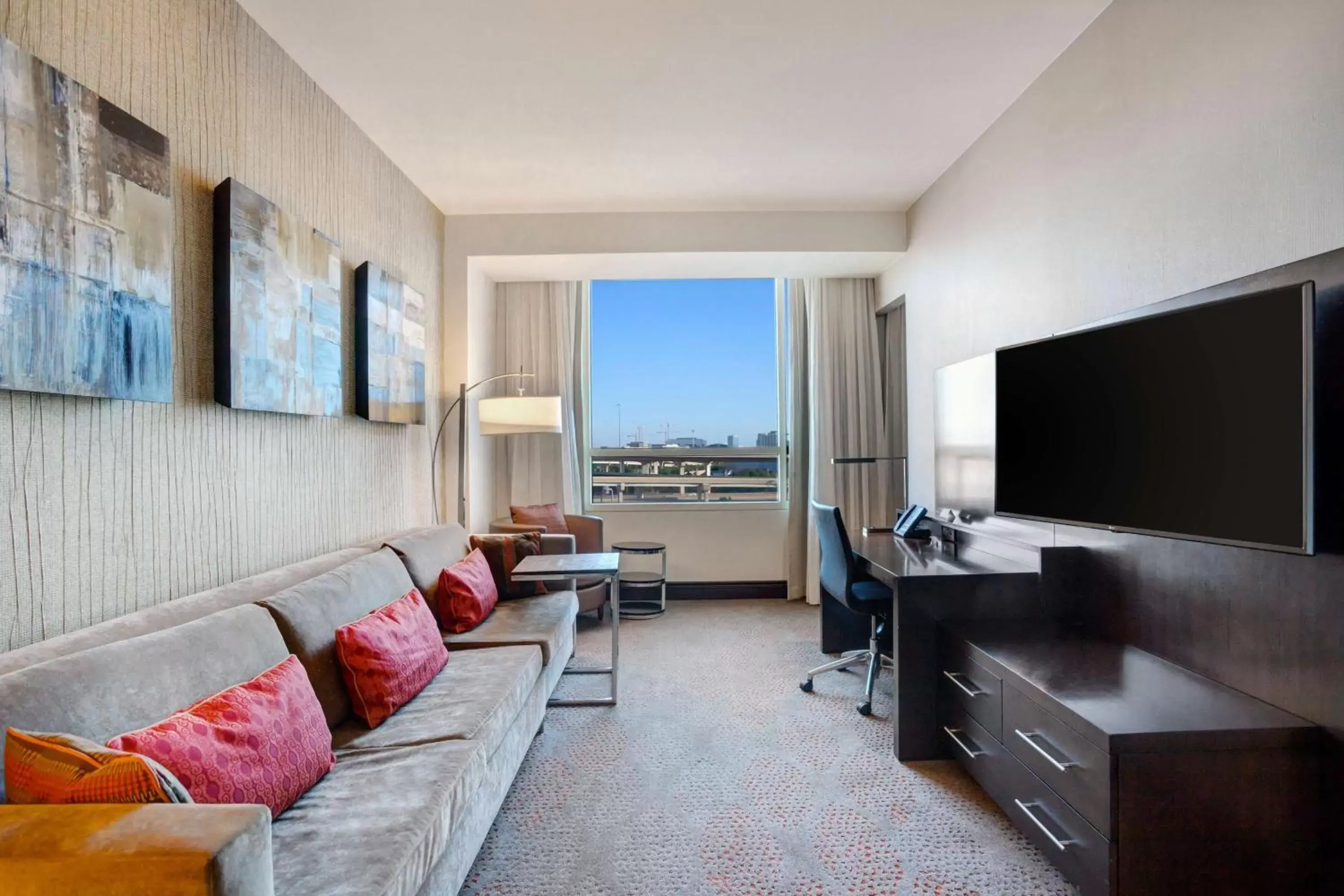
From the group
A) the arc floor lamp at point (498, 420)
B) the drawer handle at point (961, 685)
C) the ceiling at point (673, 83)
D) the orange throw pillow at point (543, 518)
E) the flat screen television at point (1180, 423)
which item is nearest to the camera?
the flat screen television at point (1180, 423)

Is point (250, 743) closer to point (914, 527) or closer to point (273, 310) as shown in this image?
point (273, 310)

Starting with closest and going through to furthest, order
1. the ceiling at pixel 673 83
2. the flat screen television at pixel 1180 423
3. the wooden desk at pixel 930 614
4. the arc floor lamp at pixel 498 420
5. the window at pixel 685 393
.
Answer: the flat screen television at pixel 1180 423, the ceiling at pixel 673 83, the wooden desk at pixel 930 614, the arc floor lamp at pixel 498 420, the window at pixel 685 393

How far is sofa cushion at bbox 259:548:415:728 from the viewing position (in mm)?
1907

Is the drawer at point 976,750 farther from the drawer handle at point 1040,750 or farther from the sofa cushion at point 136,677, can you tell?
the sofa cushion at point 136,677

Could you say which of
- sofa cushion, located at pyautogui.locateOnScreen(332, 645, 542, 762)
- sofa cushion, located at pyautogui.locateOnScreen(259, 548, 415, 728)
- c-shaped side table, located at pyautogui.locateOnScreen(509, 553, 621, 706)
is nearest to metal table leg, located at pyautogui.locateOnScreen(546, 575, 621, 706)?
c-shaped side table, located at pyautogui.locateOnScreen(509, 553, 621, 706)

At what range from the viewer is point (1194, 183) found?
6.37ft

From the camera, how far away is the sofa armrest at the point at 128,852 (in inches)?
36.8

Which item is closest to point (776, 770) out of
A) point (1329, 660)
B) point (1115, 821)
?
point (1115, 821)

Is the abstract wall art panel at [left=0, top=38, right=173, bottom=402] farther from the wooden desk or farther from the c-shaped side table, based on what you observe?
the wooden desk

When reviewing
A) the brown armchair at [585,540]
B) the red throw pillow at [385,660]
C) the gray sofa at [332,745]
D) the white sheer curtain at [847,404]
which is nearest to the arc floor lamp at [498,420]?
the brown armchair at [585,540]

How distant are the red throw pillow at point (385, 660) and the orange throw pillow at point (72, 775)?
88cm

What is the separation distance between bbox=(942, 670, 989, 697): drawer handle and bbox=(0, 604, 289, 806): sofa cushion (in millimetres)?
2137

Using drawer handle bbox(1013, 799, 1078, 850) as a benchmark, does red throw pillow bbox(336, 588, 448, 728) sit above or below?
above

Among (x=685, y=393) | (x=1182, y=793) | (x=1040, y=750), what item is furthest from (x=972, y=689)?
(x=685, y=393)
